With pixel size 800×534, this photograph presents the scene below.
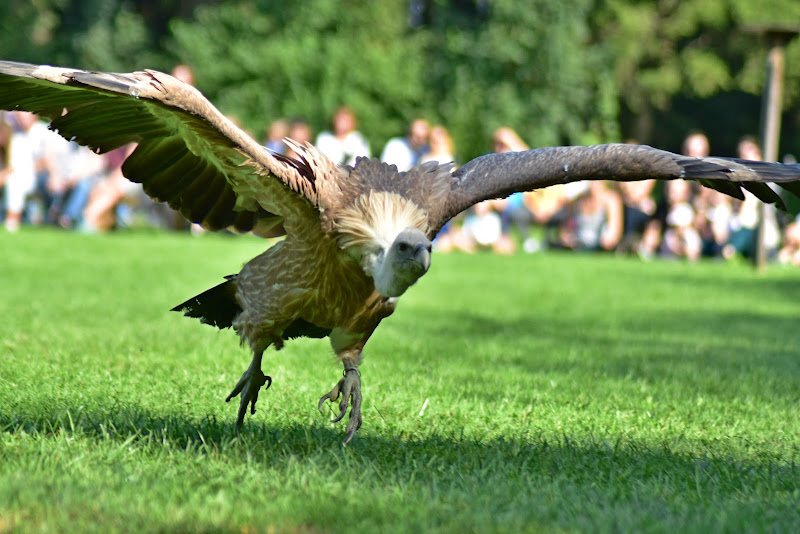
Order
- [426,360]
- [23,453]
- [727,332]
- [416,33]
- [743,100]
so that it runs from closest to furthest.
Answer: [23,453] < [426,360] < [727,332] < [416,33] < [743,100]

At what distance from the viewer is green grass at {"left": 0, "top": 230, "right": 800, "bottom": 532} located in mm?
4016

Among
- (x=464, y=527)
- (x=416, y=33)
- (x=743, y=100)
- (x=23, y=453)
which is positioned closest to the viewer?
(x=464, y=527)

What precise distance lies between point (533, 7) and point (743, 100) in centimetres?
1721

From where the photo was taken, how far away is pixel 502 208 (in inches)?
798

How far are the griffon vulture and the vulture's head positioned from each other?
1 cm

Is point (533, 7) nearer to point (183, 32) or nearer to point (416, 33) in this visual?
point (416, 33)

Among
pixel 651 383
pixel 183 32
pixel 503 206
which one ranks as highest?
pixel 183 32

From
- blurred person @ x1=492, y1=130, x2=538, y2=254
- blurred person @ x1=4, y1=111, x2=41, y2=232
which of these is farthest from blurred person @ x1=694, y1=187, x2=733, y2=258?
blurred person @ x1=4, y1=111, x2=41, y2=232

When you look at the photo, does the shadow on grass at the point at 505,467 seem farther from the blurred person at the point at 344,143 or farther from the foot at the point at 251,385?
the blurred person at the point at 344,143

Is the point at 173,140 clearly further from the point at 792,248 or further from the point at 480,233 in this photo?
the point at 792,248

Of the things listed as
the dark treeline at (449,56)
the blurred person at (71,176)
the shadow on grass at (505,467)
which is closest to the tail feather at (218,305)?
the shadow on grass at (505,467)

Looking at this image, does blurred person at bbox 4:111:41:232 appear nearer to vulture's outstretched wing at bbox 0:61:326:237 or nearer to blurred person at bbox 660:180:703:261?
blurred person at bbox 660:180:703:261

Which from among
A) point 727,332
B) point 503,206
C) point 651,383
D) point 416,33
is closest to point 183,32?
point 416,33

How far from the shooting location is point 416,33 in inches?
1387
